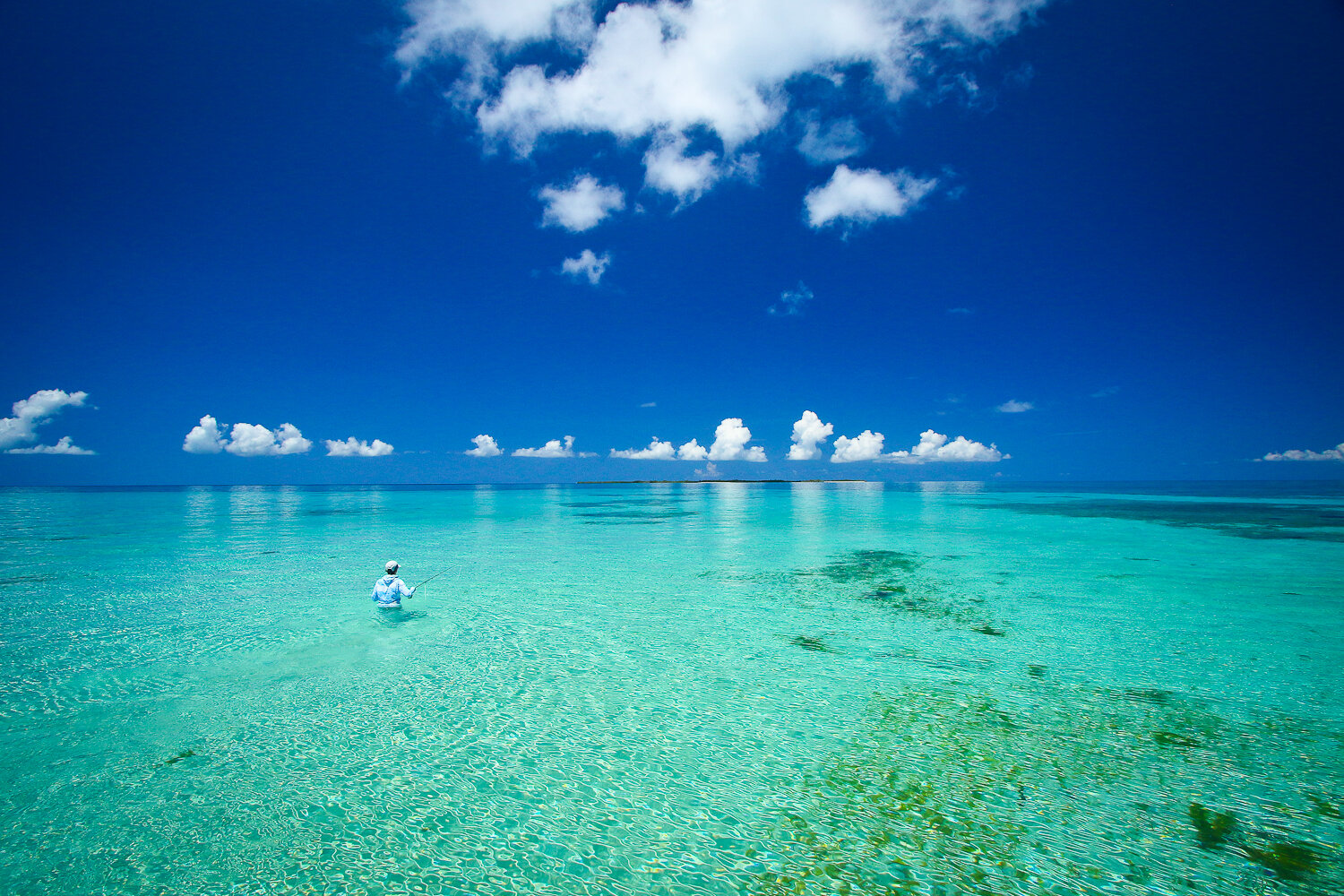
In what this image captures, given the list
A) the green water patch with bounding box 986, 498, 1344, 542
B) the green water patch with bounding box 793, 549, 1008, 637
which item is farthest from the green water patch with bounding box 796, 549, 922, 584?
the green water patch with bounding box 986, 498, 1344, 542

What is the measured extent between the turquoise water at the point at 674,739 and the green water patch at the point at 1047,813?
3 cm

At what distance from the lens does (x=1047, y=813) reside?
5574mm

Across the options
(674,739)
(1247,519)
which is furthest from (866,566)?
(1247,519)

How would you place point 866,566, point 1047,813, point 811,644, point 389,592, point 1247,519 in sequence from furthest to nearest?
point 1247,519
point 866,566
point 389,592
point 811,644
point 1047,813

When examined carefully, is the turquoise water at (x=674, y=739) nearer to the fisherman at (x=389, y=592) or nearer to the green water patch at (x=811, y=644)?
the green water patch at (x=811, y=644)

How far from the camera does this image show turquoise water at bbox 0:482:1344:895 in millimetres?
4977

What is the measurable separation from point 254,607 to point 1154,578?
2651cm

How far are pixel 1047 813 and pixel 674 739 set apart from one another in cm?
417

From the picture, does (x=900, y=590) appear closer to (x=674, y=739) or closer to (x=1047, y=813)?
(x=1047, y=813)

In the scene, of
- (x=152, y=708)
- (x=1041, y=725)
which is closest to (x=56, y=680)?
(x=152, y=708)

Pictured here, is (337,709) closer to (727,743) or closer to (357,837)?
(357,837)

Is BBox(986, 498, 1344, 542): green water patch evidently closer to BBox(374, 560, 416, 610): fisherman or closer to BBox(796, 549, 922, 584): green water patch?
BBox(796, 549, 922, 584): green water patch

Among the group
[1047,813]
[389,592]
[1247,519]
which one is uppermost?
[389,592]

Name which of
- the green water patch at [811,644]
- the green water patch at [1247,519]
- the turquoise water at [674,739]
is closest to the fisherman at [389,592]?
the turquoise water at [674,739]
